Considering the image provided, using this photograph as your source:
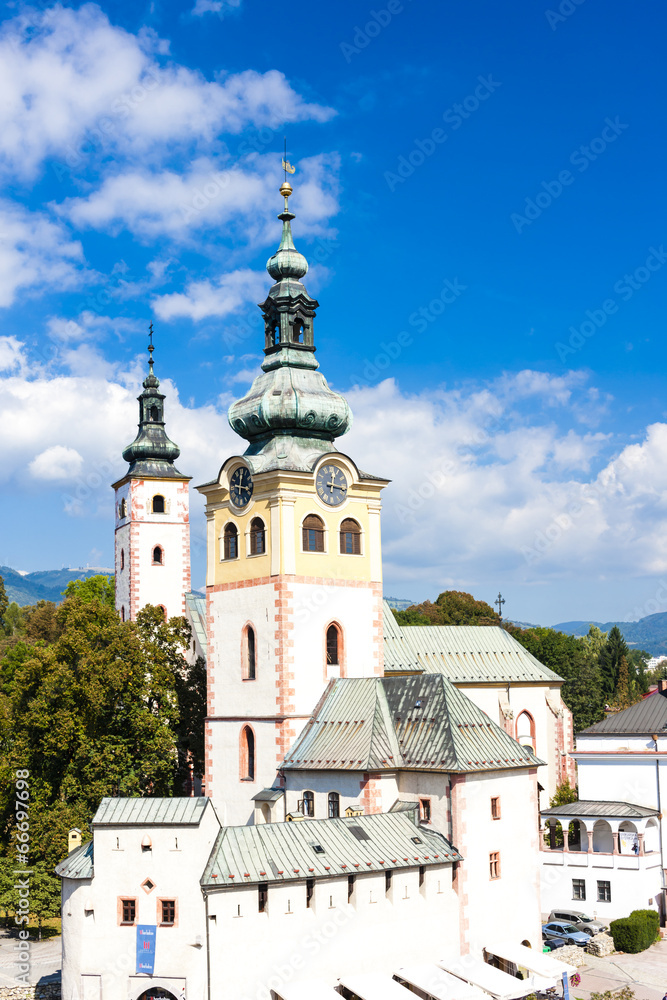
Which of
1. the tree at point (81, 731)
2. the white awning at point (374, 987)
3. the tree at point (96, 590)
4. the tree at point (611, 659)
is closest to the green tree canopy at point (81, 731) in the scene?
the tree at point (81, 731)

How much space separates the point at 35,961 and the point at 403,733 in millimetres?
15955

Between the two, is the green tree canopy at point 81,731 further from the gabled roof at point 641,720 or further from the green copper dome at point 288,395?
the gabled roof at point 641,720

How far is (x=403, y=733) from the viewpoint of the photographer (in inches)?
1585

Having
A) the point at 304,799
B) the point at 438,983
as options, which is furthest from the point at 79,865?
the point at 438,983

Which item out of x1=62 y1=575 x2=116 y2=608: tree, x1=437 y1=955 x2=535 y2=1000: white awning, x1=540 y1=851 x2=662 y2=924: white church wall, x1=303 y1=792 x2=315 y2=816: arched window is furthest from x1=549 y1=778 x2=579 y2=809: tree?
x1=62 y1=575 x2=116 y2=608: tree

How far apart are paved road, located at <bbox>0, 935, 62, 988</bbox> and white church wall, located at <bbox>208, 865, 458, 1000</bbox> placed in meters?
8.07

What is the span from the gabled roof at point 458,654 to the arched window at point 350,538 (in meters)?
11.2

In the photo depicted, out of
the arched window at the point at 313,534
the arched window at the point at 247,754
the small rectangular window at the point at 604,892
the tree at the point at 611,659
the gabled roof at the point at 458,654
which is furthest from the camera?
the tree at the point at 611,659

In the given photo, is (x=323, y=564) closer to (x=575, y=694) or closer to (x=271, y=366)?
(x=271, y=366)

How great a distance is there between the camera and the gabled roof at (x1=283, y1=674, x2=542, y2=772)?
3838 centimetres

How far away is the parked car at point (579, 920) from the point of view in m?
44.2

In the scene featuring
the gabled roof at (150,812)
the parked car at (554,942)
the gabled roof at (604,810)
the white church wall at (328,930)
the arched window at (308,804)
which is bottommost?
the parked car at (554,942)

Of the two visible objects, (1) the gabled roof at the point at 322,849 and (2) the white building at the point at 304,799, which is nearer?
(2) the white building at the point at 304,799

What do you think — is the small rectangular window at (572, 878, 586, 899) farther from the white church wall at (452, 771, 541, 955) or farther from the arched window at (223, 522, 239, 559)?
the arched window at (223, 522, 239, 559)
